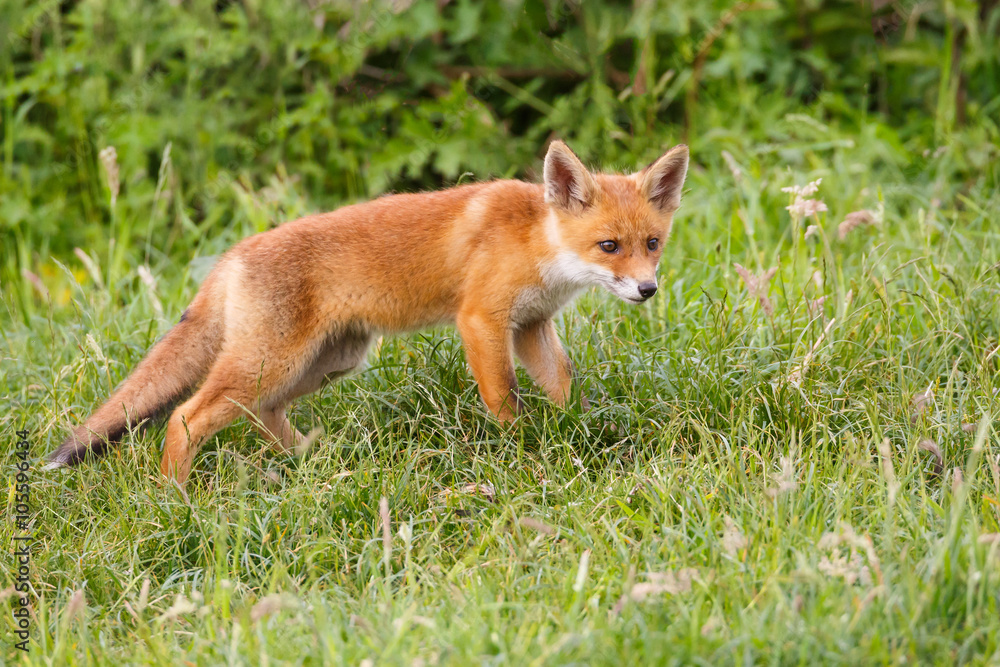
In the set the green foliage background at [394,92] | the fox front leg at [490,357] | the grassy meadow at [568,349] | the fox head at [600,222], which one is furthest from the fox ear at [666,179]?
the green foliage background at [394,92]

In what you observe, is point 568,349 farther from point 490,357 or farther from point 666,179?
point 666,179

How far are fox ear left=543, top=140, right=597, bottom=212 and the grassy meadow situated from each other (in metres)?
0.67

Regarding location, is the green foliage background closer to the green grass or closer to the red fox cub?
the green grass

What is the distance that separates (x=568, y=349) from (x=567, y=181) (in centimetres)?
86

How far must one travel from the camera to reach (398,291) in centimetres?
420

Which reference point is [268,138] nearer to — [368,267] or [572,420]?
[368,267]

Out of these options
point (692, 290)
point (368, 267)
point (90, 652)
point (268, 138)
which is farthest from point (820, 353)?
point (268, 138)

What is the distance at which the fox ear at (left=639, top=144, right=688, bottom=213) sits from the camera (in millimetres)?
4082

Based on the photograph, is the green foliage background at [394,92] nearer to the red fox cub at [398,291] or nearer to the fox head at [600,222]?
the red fox cub at [398,291]

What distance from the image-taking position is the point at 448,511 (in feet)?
11.1

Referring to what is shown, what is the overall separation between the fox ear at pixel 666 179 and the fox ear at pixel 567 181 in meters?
0.25

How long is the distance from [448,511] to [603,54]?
176 inches

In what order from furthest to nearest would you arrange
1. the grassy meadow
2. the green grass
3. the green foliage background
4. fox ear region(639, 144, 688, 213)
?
the green foliage background
fox ear region(639, 144, 688, 213)
the grassy meadow
the green grass

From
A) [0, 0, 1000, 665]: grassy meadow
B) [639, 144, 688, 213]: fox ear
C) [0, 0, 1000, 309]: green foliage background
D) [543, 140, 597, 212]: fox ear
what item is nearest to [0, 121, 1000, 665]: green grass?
[0, 0, 1000, 665]: grassy meadow
